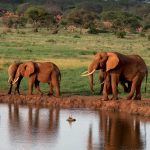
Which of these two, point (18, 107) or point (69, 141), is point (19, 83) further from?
point (69, 141)

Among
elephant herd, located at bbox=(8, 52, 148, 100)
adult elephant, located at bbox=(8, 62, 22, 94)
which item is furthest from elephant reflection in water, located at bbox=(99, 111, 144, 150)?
adult elephant, located at bbox=(8, 62, 22, 94)

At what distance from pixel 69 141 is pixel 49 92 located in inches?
258

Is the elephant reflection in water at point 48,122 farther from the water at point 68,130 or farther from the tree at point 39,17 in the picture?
the tree at point 39,17

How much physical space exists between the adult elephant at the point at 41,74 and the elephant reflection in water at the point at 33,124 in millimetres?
1606

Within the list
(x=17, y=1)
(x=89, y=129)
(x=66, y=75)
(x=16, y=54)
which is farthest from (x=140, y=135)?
(x=17, y=1)

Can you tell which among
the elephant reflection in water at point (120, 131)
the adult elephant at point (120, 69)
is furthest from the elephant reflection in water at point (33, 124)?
the adult elephant at point (120, 69)

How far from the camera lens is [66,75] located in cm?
2548

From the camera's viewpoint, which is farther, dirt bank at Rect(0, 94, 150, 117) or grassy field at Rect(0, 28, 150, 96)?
grassy field at Rect(0, 28, 150, 96)

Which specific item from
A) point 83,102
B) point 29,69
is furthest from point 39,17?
point 83,102

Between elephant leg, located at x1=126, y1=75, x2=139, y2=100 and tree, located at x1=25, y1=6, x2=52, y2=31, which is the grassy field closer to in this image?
elephant leg, located at x1=126, y1=75, x2=139, y2=100

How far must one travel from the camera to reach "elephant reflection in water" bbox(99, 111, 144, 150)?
1499 centimetres

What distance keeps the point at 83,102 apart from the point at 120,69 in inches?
55.7

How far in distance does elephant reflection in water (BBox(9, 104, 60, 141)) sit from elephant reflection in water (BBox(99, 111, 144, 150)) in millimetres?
1178

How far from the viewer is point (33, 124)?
57.7 ft
